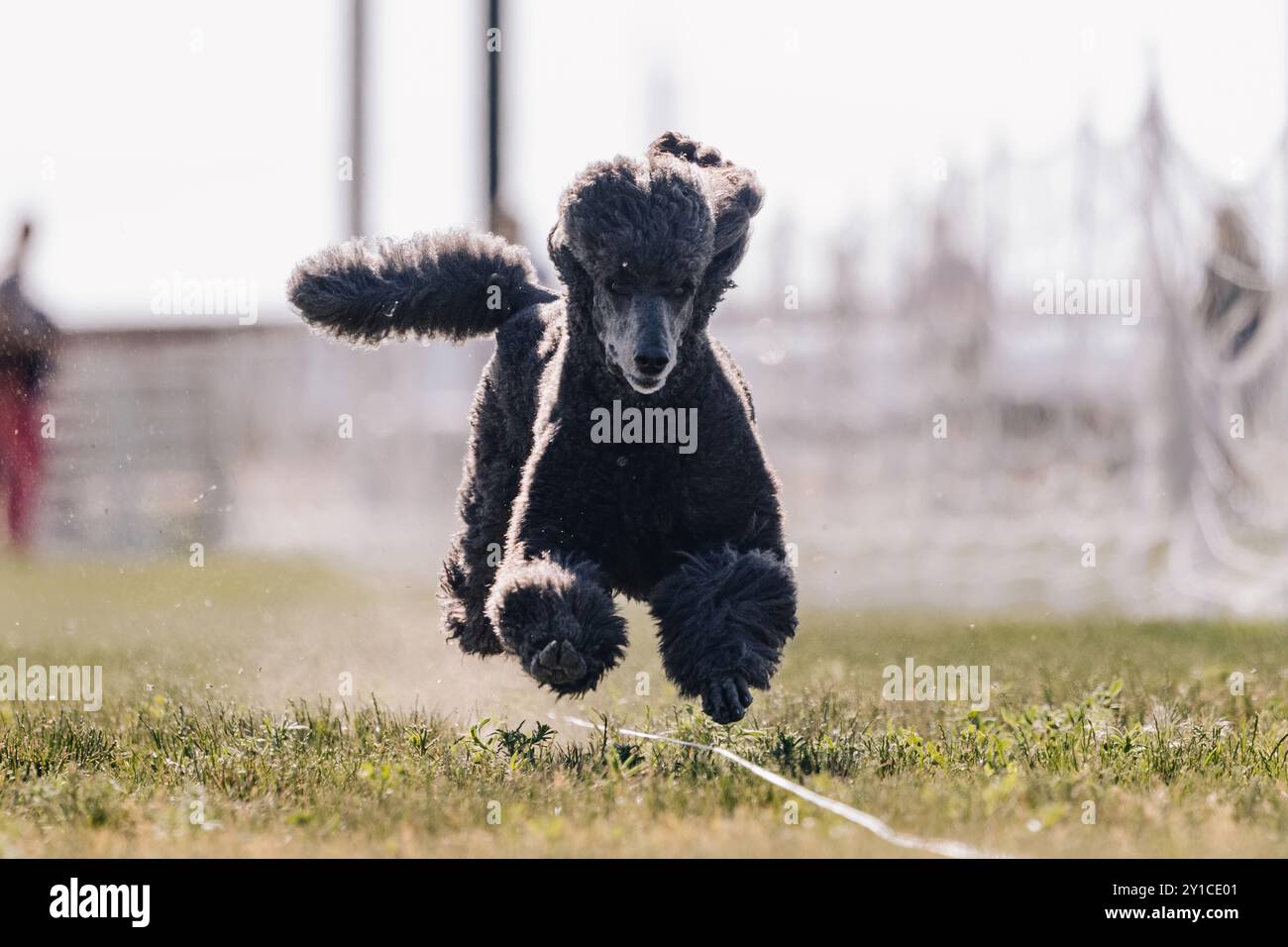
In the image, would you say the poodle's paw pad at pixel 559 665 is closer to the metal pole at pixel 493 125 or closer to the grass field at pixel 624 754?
the grass field at pixel 624 754

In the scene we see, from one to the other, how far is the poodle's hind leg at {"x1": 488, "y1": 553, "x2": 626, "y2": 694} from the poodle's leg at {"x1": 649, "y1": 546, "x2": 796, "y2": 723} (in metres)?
0.18

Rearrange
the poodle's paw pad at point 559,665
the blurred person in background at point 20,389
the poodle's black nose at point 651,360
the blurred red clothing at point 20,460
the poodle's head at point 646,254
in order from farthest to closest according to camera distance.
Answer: the blurred red clothing at point 20,460 → the blurred person in background at point 20,389 → the poodle's head at point 646,254 → the poodle's black nose at point 651,360 → the poodle's paw pad at point 559,665

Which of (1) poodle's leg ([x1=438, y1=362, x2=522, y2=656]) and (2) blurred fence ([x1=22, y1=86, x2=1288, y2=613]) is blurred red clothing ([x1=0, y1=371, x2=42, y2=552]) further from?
(1) poodle's leg ([x1=438, y1=362, x2=522, y2=656])

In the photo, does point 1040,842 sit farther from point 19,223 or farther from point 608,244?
point 19,223

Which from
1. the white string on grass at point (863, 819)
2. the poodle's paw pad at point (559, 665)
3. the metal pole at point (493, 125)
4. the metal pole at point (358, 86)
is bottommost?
the white string on grass at point (863, 819)

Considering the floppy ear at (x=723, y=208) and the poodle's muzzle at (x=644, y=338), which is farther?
the floppy ear at (x=723, y=208)

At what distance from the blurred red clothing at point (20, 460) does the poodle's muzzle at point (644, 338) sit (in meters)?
5.39

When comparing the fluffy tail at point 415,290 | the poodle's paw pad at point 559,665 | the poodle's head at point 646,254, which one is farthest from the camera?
the fluffy tail at point 415,290

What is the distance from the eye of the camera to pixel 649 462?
4.25 meters

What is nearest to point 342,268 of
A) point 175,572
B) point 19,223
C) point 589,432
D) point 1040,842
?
point 589,432

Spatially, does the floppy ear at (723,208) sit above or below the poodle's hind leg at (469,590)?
above

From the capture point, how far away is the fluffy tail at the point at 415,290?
519 centimetres

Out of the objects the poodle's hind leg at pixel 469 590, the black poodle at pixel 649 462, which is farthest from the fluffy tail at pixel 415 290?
the poodle's hind leg at pixel 469 590

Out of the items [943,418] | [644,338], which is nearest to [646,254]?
[644,338]
